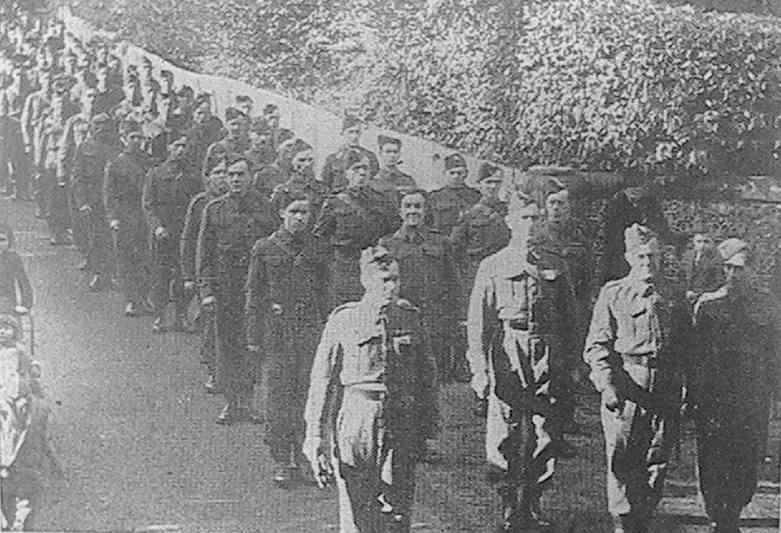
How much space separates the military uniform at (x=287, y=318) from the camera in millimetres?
2553

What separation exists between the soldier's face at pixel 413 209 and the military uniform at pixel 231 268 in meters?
0.38

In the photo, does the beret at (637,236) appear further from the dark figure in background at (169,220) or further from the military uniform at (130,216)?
the military uniform at (130,216)

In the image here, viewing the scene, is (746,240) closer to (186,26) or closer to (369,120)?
(369,120)

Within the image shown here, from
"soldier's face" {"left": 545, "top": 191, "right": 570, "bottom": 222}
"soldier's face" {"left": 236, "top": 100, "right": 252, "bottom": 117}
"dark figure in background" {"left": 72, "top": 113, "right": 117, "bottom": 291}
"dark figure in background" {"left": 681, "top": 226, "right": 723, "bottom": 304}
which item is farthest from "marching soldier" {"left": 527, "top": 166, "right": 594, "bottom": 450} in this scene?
"dark figure in background" {"left": 72, "top": 113, "right": 117, "bottom": 291}

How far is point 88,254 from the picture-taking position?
8.43 ft

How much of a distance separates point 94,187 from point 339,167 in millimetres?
755

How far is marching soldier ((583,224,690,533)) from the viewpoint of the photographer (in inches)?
100

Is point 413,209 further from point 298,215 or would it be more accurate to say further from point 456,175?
point 298,215

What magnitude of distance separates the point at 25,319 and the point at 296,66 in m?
1.11

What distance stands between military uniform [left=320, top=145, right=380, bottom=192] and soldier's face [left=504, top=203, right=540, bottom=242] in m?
0.42

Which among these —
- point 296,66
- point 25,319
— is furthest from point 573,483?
point 25,319

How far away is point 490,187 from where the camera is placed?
2543mm

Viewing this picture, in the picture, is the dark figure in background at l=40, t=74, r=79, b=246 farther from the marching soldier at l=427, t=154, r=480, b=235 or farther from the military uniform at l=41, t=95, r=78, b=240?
the marching soldier at l=427, t=154, r=480, b=235

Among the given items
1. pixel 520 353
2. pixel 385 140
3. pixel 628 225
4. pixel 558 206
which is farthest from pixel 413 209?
pixel 628 225
